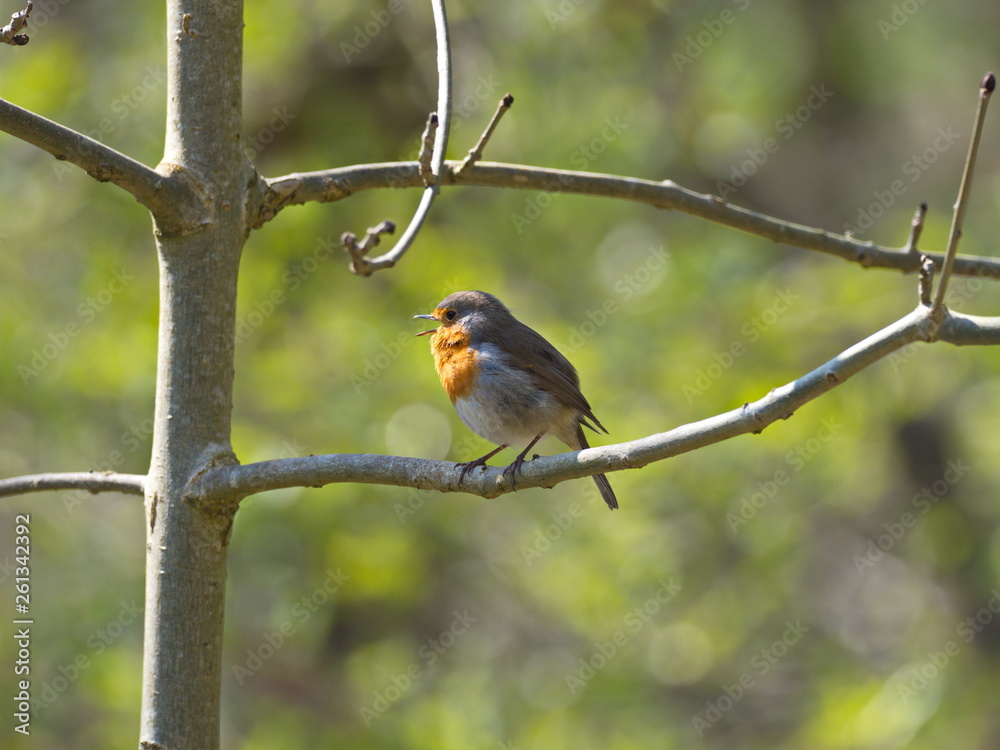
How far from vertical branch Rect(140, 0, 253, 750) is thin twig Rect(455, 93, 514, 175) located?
60cm

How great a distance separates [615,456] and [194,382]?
3.41 feet

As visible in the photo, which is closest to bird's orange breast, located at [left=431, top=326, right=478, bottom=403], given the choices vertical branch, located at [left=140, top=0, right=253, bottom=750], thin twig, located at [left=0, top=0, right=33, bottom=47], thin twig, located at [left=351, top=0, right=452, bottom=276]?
thin twig, located at [left=351, top=0, right=452, bottom=276]

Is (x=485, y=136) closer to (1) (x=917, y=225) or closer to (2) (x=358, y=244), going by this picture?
(2) (x=358, y=244)

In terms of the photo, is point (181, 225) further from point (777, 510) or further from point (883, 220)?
point (883, 220)

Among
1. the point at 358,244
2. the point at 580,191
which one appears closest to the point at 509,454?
the point at 580,191

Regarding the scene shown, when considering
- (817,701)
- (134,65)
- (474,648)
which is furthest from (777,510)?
(134,65)

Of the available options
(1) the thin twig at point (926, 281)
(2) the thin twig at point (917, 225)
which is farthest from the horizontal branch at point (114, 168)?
(2) the thin twig at point (917, 225)

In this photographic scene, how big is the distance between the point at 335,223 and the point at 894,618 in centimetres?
631

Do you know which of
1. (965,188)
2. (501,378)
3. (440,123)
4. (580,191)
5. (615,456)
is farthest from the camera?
(501,378)

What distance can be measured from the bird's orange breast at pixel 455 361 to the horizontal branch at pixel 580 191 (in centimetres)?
90

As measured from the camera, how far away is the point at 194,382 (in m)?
2.24

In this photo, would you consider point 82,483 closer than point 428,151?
No

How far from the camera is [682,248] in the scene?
7688mm

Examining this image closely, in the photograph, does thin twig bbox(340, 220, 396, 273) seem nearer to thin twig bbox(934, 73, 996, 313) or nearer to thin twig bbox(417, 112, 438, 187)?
thin twig bbox(417, 112, 438, 187)
